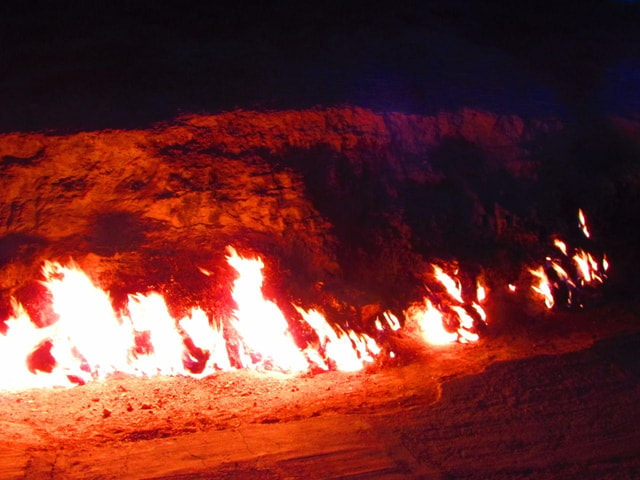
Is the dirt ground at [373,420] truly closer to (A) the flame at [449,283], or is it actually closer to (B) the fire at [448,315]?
(B) the fire at [448,315]

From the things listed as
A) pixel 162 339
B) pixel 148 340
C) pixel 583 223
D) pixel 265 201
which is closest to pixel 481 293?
pixel 583 223

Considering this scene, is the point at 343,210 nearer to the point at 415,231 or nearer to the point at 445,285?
the point at 415,231

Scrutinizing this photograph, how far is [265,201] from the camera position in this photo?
6730 millimetres

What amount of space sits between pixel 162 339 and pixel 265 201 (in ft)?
5.96

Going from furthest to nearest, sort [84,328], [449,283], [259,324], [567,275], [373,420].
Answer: [567,275], [449,283], [259,324], [84,328], [373,420]

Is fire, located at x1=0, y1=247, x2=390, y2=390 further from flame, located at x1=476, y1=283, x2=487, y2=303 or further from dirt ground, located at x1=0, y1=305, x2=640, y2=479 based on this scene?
flame, located at x1=476, y1=283, x2=487, y2=303

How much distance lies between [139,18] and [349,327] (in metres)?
5.89

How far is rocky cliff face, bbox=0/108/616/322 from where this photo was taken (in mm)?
6402

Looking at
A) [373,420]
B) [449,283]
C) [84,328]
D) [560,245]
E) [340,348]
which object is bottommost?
[373,420]

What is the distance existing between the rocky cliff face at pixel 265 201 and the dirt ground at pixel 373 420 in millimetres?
1102

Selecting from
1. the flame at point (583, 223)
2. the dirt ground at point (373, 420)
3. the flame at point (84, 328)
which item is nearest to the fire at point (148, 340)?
the flame at point (84, 328)

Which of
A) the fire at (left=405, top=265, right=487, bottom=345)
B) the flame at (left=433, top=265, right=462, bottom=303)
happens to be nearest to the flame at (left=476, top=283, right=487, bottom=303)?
the fire at (left=405, top=265, right=487, bottom=345)

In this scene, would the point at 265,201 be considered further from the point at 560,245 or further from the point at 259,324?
the point at 560,245

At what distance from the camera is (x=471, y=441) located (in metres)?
4.55
